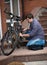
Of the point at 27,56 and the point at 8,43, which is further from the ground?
the point at 8,43

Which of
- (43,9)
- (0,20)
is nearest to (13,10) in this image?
(43,9)

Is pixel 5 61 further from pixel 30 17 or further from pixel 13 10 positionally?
pixel 13 10

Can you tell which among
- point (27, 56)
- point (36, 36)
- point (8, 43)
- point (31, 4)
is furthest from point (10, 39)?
point (31, 4)

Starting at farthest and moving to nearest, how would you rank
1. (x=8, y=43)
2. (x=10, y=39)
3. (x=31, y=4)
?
(x=31, y=4)
(x=8, y=43)
(x=10, y=39)

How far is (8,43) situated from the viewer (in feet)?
24.1

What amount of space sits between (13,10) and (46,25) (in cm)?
168

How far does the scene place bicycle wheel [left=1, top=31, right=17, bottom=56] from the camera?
7012 mm

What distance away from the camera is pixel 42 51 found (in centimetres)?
743

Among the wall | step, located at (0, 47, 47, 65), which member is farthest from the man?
the wall

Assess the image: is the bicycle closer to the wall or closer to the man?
the man

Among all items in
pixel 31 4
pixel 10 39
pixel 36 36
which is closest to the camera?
pixel 10 39

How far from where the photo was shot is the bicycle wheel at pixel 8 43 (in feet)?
23.0

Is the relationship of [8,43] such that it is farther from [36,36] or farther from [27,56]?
[36,36]

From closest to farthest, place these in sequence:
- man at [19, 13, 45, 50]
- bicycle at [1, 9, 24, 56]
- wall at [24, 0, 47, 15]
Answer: bicycle at [1, 9, 24, 56] → man at [19, 13, 45, 50] → wall at [24, 0, 47, 15]
